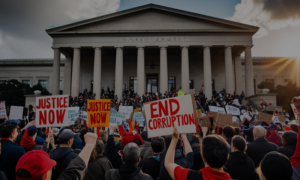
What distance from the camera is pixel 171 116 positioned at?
3.32 metres

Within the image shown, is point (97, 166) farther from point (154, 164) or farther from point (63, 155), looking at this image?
point (154, 164)

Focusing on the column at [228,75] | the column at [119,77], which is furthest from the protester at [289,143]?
the column at [228,75]

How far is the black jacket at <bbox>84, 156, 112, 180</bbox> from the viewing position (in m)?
3.19

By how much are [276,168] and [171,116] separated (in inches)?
62.9

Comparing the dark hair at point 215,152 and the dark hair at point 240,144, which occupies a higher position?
the dark hair at point 215,152

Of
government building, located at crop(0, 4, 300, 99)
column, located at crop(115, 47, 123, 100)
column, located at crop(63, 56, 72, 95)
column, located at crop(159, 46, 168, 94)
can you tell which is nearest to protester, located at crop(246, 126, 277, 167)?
column, located at crop(159, 46, 168, 94)

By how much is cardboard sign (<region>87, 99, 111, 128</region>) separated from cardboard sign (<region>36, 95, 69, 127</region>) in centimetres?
72

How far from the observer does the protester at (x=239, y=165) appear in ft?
10.6

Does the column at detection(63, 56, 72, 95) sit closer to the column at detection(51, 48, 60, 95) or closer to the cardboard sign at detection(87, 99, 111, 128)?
the column at detection(51, 48, 60, 95)

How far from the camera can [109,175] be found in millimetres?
2842

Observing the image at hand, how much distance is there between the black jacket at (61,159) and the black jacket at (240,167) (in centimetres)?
251

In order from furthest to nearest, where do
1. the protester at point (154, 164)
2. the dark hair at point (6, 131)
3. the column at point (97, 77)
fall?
1. the column at point (97, 77)
2. the dark hair at point (6, 131)
3. the protester at point (154, 164)

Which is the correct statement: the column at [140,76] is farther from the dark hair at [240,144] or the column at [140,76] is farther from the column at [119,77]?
the dark hair at [240,144]

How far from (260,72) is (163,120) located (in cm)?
4459
